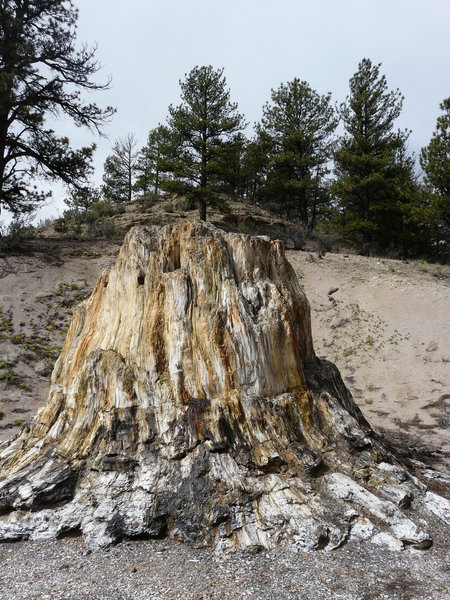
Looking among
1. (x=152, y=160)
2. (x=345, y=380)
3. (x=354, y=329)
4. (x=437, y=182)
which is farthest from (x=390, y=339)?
→ (x=152, y=160)

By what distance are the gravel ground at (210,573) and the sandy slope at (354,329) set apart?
517 centimetres

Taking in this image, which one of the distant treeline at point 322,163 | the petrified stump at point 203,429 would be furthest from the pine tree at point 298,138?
the petrified stump at point 203,429

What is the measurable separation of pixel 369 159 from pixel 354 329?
1329cm

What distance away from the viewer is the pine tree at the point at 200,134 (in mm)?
24297

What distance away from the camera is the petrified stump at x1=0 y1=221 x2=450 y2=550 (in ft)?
18.5

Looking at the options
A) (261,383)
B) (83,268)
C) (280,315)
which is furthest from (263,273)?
(83,268)

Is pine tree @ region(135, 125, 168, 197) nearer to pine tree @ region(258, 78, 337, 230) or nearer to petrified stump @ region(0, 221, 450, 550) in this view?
pine tree @ region(258, 78, 337, 230)

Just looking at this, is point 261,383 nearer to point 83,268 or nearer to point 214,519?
point 214,519

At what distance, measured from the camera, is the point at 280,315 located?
7453mm

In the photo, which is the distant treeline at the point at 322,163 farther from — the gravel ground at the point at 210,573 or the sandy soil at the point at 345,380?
the gravel ground at the point at 210,573

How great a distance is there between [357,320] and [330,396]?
11665 mm

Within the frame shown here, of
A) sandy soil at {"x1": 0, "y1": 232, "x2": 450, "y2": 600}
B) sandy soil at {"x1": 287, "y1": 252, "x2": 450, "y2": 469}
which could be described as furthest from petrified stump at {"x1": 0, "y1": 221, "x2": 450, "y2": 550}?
sandy soil at {"x1": 287, "y1": 252, "x2": 450, "y2": 469}

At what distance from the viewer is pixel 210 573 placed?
4848 millimetres

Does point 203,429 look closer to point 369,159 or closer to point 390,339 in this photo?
point 390,339
